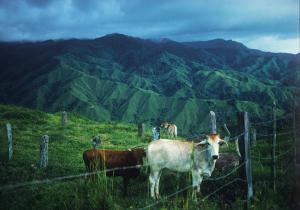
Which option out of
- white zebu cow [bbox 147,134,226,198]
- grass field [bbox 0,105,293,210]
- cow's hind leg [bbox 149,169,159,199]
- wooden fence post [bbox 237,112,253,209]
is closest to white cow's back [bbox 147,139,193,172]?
white zebu cow [bbox 147,134,226,198]

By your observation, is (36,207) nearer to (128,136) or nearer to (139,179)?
(139,179)

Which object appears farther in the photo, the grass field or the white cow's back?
the white cow's back

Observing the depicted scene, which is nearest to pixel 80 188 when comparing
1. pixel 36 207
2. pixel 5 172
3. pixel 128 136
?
pixel 36 207

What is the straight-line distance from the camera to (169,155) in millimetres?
11352

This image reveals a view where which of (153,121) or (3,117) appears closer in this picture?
(3,117)

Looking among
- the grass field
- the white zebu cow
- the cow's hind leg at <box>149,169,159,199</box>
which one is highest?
the white zebu cow

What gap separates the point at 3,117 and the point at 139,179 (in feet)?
80.9

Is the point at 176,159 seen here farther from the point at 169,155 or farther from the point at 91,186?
the point at 91,186

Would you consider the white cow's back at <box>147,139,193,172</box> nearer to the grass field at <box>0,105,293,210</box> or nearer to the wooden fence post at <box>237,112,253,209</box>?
the grass field at <box>0,105,293,210</box>

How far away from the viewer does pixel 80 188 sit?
27.0ft

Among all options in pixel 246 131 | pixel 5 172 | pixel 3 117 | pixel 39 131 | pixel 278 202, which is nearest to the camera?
pixel 246 131

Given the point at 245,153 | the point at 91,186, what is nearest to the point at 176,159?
the point at 245,153

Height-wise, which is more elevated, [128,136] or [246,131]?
[246,131]

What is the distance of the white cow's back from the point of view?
11.3 metres
